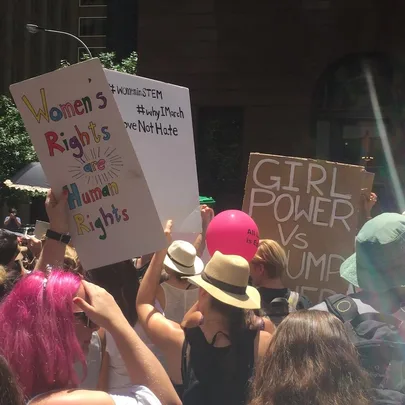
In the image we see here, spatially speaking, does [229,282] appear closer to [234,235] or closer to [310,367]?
[310,367]

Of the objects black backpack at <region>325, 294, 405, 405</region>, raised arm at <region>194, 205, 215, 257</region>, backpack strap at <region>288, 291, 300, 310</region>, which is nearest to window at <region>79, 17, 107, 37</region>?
raised arm at <region>194, 205, 215, 257</region>

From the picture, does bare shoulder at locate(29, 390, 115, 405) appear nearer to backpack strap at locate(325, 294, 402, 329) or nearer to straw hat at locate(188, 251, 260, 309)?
straw hat at locate(188, 251, 260, 309)

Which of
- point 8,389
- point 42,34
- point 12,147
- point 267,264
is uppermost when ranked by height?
point 8,389

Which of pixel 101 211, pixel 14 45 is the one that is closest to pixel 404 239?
pixel 101 211

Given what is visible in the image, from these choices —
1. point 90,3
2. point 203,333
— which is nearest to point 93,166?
point 203,333

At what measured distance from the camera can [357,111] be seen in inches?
415

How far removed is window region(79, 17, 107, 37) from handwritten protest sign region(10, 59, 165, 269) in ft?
164

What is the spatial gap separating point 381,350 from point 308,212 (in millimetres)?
2153

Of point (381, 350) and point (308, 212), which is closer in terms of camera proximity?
point (381, 350)

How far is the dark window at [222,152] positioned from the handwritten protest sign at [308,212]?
257 inches

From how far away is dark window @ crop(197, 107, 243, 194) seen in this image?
11.1 meters

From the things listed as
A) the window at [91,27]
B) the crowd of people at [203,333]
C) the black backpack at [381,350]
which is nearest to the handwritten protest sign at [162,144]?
the crowd of people at [203,333]

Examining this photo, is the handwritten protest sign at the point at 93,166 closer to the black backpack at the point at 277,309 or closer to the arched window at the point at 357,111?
the black backpack at the point at 277,309

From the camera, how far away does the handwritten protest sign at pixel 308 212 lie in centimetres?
431
